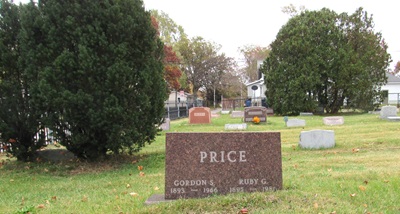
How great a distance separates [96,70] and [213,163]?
420 centimetres

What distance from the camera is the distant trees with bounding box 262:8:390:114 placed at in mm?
27250

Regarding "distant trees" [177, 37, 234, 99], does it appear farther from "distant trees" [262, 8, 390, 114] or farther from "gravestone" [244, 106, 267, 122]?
"gravestone" [244, 106, 267, 122]

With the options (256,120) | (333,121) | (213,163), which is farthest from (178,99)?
(213,163)

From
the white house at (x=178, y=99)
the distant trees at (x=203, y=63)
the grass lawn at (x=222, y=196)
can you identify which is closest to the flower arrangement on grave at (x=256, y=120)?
the white house at (x=178, y=99)

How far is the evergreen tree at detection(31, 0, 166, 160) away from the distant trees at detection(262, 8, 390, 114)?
2128 centimetres

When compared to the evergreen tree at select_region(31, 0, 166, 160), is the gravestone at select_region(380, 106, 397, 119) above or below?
below

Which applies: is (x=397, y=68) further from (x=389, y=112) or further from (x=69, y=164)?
(x=69, y=164)

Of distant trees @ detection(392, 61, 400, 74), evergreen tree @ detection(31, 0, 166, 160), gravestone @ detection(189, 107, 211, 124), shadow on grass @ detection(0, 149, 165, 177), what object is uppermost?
distant trees @ detection(392, 61, 400, 74)

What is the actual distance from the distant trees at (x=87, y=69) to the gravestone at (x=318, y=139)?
4.70 meters

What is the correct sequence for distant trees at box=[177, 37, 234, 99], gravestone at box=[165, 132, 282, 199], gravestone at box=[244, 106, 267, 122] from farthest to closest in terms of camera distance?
distant trees at box=[177, 37, 234, 99], gravestone at box=[244, 106, 267, 122], gravestone at box=[165, 132, 282, 199]

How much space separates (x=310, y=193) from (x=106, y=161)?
18.4ft

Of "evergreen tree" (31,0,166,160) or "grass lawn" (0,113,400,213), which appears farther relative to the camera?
"evergreen tree" (31,0,166,160)

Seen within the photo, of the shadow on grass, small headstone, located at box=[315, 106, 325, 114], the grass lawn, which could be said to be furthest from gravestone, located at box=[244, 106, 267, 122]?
the shadow on grass

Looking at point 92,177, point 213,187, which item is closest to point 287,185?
point 213,187
